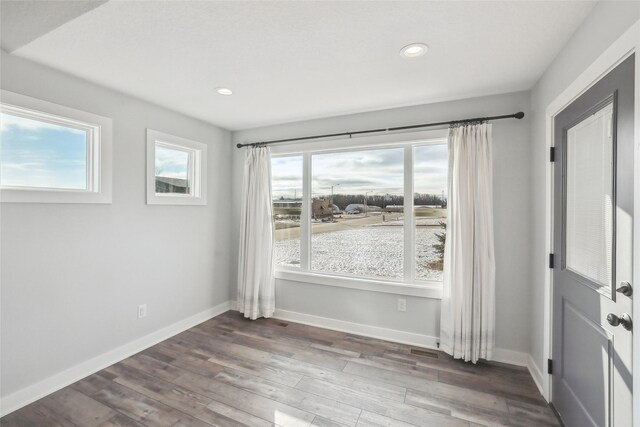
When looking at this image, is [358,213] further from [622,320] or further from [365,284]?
[622,320]

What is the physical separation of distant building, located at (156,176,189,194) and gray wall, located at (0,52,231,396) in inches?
8.2

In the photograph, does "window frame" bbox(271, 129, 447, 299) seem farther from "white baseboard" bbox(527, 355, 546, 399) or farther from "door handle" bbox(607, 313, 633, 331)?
"door handle" bbox(607, 313, 633, 331)

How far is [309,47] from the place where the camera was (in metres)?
1.85

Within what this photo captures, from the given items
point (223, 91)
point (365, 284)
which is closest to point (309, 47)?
point (223, 91)

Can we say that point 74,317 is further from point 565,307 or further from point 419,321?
point 565,307

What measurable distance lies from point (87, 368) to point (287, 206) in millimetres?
2470

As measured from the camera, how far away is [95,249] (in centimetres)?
245

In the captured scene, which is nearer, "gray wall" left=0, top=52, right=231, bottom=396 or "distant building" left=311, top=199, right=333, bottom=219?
"gray wall" left=0, top=52, right=231, bottom=396

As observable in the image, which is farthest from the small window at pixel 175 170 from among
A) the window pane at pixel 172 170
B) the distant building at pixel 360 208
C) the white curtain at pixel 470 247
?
the white curtain at pixel 470 247

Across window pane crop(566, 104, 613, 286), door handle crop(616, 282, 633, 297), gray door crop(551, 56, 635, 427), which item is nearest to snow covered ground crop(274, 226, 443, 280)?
gray door crop(551, 56, 635, 427)

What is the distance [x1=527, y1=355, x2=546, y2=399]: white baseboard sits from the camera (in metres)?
2.16

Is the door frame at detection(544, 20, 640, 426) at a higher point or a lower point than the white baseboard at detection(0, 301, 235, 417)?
higher

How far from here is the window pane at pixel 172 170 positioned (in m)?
3.08

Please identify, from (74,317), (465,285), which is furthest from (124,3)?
(465,285)
